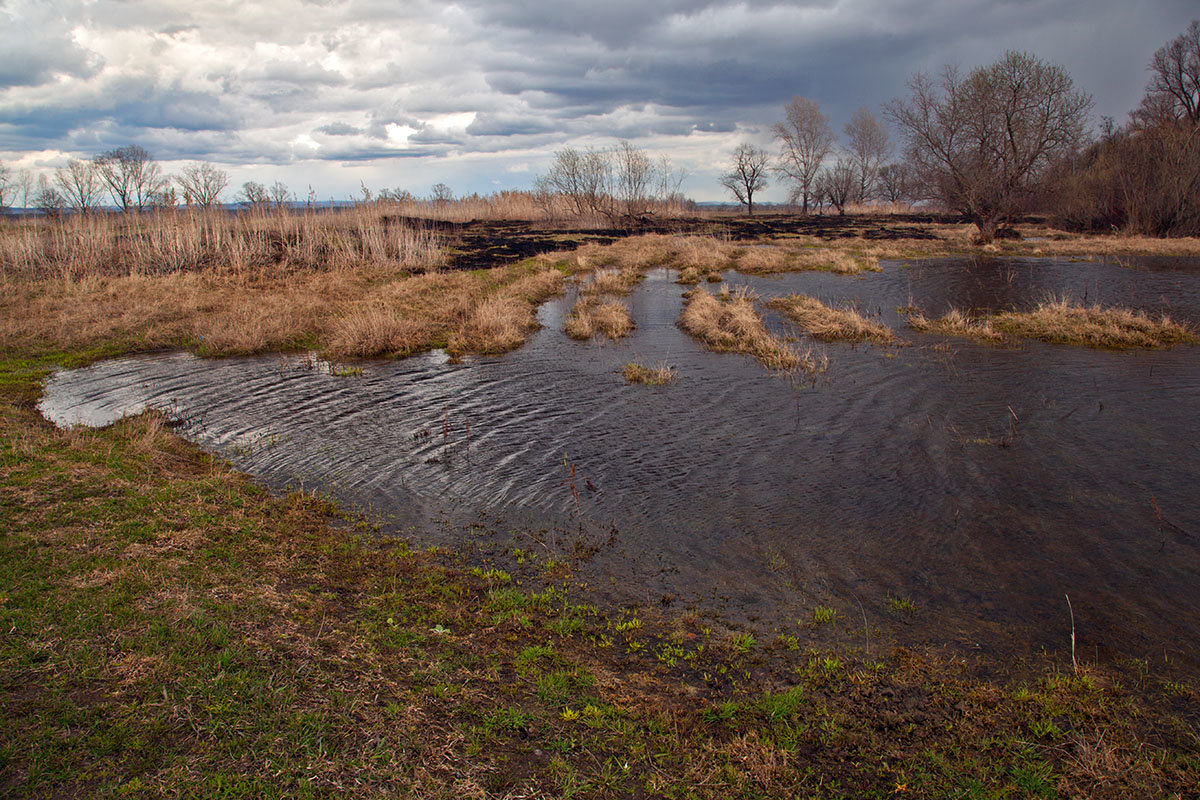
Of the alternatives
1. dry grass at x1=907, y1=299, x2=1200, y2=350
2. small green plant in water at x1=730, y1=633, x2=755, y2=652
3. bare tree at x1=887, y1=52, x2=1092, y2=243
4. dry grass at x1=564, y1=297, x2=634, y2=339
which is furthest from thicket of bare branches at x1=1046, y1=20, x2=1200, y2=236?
small green plant in water at x1=730, y1=633, x2=755, y2=652

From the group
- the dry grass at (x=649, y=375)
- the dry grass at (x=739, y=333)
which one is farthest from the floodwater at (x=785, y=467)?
the dry grass at (x=739, y=333)

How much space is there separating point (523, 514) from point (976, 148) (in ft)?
135

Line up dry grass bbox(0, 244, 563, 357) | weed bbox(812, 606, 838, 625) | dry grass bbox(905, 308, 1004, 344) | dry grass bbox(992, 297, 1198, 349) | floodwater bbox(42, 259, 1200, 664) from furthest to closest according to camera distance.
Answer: dry grass bbox(0, 244, 563, 357) < dry grass bbox(905, 308, 1004, 344) < dry grass bbox(992, 297, 1198, 349) < floodwater bbox(42, 259, 1200, 664) < weed bbox(812, 606, 838, 625)

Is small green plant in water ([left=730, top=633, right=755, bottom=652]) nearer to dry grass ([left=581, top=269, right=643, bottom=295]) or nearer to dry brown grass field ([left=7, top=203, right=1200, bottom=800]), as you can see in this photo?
dry brown grass field ([left=7, top=203, right=1200, bottom=800])

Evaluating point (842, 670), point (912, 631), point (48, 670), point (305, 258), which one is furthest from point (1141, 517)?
point (305, 258)

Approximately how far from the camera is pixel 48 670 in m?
4.21

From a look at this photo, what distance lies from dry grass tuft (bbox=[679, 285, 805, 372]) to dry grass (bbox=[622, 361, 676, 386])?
274 cm

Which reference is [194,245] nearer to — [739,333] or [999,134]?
[739,333]

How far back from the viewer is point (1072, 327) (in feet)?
54.9

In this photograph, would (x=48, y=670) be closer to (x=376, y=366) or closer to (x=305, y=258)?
(x=376, y=366)

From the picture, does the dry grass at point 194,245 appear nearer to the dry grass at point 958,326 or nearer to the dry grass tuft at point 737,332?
the dry grass tuft at point 737,332

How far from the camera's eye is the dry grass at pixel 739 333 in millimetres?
15000

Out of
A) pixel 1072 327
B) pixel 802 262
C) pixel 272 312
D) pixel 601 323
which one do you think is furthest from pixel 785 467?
pixel 802 262

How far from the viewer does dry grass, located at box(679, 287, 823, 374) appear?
1500 cm
